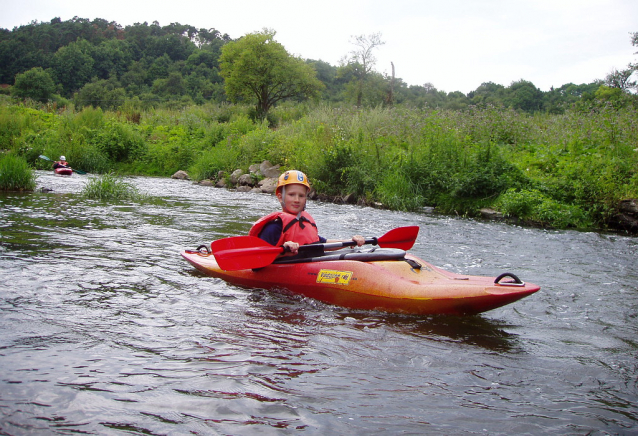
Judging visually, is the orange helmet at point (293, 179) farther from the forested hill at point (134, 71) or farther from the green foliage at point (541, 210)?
the forested hill at point (134, 71)

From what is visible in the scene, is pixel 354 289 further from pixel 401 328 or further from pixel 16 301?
pixel 16 301

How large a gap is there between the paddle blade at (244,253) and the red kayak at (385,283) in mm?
20

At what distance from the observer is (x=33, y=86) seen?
4228 centimetres

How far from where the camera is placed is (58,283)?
373 cm

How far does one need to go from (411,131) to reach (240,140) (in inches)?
242

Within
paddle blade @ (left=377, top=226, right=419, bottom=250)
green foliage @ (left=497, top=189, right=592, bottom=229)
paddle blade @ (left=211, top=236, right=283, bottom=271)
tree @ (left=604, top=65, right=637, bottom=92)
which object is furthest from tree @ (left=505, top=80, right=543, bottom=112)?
Result: paddle blade @ (left=211, top=236, right=283, bottom=271)

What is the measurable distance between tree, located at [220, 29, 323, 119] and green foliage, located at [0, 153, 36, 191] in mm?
18829

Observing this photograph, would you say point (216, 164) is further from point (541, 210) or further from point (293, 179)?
point (293, 179)

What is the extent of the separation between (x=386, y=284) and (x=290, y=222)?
1131mm

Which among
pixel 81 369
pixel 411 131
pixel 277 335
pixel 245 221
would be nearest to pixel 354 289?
pixel 277 335

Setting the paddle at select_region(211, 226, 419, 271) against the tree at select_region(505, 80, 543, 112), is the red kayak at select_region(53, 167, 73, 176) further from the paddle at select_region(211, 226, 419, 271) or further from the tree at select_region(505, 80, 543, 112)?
the tree at select_region(505, 80, 543, 112)

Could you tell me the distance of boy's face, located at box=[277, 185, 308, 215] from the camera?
13.9 feet

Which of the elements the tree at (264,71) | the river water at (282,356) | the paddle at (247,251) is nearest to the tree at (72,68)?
the tree at (264,71)

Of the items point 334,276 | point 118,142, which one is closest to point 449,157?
point 334,276
